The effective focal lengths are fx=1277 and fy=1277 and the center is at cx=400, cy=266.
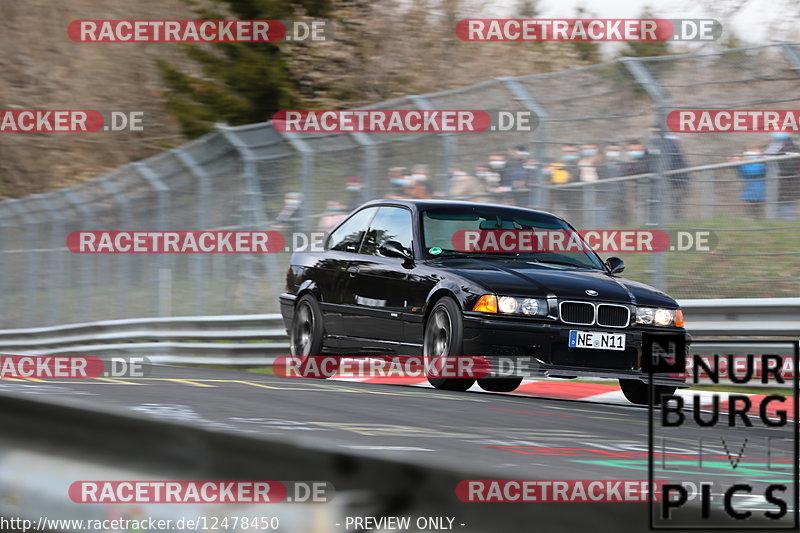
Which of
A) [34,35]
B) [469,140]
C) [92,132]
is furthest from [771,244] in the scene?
[34,35]

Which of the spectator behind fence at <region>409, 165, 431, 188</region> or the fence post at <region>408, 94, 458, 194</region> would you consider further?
the spectator behind fence at <region>409, 165, 431, 188</region>

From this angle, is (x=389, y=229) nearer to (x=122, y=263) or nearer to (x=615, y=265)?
(x=615, y=265)

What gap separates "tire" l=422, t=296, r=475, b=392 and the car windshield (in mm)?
719

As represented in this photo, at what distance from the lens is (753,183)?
1066 centimetres

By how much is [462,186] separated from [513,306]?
434 centimetres

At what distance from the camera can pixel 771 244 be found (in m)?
10.4

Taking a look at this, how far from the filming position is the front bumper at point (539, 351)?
8.84 m

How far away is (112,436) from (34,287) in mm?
20669

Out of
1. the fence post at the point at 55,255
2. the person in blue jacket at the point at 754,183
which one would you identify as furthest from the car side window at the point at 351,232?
the fence post at the point at 55,255

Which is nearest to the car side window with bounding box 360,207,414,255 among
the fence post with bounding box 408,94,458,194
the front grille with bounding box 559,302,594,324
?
the front grille with bounding box 559,302,594,324

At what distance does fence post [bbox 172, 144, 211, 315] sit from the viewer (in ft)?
53.5

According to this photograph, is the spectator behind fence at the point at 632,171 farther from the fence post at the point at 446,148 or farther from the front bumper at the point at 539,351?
the front bumper at the point at 539,351

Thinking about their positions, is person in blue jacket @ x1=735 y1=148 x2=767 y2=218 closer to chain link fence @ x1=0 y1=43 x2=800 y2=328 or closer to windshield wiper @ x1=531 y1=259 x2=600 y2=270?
chain link fence @ x1=0 y1=43 x2=800 y2=328

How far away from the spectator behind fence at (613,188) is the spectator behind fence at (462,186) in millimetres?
1527
